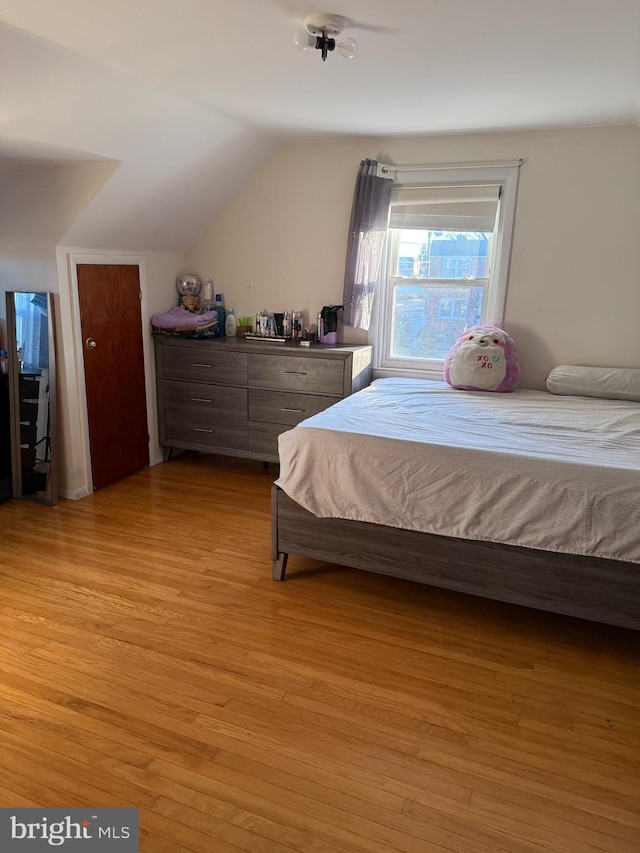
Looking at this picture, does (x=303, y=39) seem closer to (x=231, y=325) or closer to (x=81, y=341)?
(x=81, y=341)

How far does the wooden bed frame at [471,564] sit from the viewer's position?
7.06 feet

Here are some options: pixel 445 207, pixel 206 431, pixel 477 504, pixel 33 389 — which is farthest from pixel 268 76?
pixel 206 431

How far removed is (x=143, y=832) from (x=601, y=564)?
66.2 inches

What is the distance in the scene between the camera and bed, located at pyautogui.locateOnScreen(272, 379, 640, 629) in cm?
212

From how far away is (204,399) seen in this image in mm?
4023

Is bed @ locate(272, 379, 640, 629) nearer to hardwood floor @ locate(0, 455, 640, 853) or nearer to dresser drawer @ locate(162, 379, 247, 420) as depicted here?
hardwood floor @ locate(0, 455, 640, 853)

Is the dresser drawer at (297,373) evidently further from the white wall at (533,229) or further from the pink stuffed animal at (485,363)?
the pink stuffed animal at (485,363)

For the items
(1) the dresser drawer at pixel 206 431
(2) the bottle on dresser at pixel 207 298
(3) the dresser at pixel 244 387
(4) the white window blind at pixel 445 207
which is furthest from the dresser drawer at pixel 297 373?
(4) the white window blind at pixel 445 207

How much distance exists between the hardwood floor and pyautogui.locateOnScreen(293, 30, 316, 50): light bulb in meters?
2.18

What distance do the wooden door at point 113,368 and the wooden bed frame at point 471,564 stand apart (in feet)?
5.37

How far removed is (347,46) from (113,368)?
7.89ft

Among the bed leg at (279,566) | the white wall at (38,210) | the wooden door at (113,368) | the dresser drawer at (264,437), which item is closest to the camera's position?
the bed leg at (279,566)

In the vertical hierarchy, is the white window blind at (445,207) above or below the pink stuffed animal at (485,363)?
above

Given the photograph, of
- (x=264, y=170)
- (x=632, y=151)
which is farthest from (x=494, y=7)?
(x=264, y=170)
